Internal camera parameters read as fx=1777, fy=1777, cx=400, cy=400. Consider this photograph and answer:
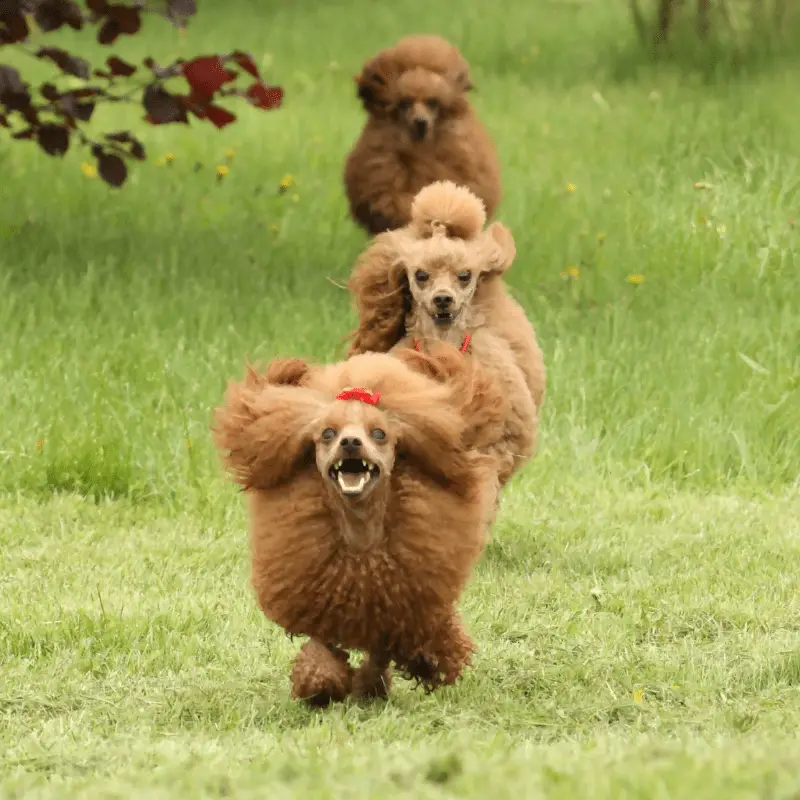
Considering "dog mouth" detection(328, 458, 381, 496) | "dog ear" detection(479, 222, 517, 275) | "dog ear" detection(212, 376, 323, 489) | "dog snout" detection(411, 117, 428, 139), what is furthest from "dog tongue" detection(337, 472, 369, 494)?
"dog snout" detection(411, 117, 428, 139)

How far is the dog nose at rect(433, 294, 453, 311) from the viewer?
244 inches

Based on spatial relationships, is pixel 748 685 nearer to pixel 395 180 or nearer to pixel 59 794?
pixel 59 794

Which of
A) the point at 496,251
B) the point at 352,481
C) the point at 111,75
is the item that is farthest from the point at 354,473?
the point at 111,75

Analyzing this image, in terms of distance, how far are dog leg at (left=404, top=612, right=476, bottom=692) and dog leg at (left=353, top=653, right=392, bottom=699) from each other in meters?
0.07

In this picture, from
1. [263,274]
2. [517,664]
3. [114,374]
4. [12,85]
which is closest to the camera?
[517,664]

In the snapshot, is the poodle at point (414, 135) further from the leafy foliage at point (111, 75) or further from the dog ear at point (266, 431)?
the dog ear at point (266, 431)

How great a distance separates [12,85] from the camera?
9.60 meters

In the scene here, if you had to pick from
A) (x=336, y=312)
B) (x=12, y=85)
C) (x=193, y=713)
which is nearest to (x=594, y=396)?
(x=336, y=312)

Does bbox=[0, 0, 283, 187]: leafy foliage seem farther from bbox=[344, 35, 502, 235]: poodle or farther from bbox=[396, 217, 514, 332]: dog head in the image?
bbox=[396, 217, 514, 332]: dog head

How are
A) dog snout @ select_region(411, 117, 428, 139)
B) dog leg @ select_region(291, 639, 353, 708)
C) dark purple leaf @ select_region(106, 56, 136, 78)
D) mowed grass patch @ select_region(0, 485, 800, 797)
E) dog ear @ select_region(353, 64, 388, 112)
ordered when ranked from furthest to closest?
1. dog ear @ select_region(353, 64, 388, 112)
2. dog snout @ select_region(411, 117, 428, 139)
3. dark purple leaf @ select_region(106, 56, 136, 78)
4. dog leg @ select_region(291, 639, 353, 708)
5. mowed grass patch @ select_region(0, 485, 800, 797)

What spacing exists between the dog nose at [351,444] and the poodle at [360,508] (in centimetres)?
11

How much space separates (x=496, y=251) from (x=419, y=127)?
12.2 feet

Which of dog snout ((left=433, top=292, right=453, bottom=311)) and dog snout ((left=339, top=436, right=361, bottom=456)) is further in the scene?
dog snout ((left=433, top=292, right=453, bottom=311))

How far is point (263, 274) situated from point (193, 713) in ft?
19.9
